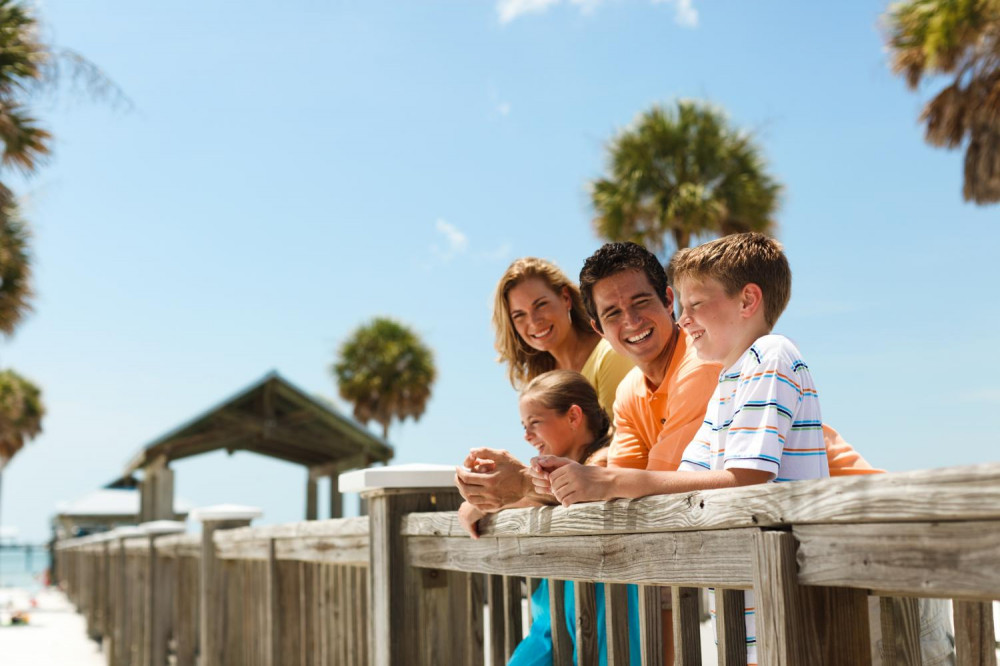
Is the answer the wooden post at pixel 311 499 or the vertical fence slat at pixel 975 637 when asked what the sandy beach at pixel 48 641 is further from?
the vertical fence slat at pixel 975 637

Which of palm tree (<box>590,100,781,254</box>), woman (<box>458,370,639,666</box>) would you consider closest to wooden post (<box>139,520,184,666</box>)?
woman (<box>458,370,639,666</box>)

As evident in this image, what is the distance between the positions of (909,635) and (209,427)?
1472 cm

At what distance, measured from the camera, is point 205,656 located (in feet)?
18.7

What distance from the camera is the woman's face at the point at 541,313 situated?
3.60 metres

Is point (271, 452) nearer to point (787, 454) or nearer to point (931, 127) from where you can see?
point (931, 127)

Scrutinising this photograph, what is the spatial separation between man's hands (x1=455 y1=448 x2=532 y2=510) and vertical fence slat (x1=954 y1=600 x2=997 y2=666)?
1.04 meters

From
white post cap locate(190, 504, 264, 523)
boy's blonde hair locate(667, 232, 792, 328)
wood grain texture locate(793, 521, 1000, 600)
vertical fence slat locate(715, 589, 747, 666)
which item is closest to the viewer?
wood grain texture locate(793, 521, 1000, 600)

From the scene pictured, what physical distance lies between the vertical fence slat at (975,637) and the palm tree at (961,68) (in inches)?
524

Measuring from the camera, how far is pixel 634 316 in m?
2.60

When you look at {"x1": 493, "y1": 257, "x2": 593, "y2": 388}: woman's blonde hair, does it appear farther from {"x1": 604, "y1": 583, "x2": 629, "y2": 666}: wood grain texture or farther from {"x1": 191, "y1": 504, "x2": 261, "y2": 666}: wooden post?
{"x1": 191, "y1": 504, "x2": 261, "y2": 666}: wooden post

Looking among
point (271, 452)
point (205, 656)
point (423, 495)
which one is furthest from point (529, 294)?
point (271, 452)

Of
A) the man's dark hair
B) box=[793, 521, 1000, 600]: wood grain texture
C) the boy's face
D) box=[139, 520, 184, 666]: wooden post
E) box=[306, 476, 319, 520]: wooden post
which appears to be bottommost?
box=[139, 520, 184, 666]: wooden post

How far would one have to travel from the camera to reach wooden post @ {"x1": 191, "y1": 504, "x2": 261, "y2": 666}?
556 centimetres

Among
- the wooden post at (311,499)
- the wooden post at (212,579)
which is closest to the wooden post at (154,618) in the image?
the wooden post at (212,579)
